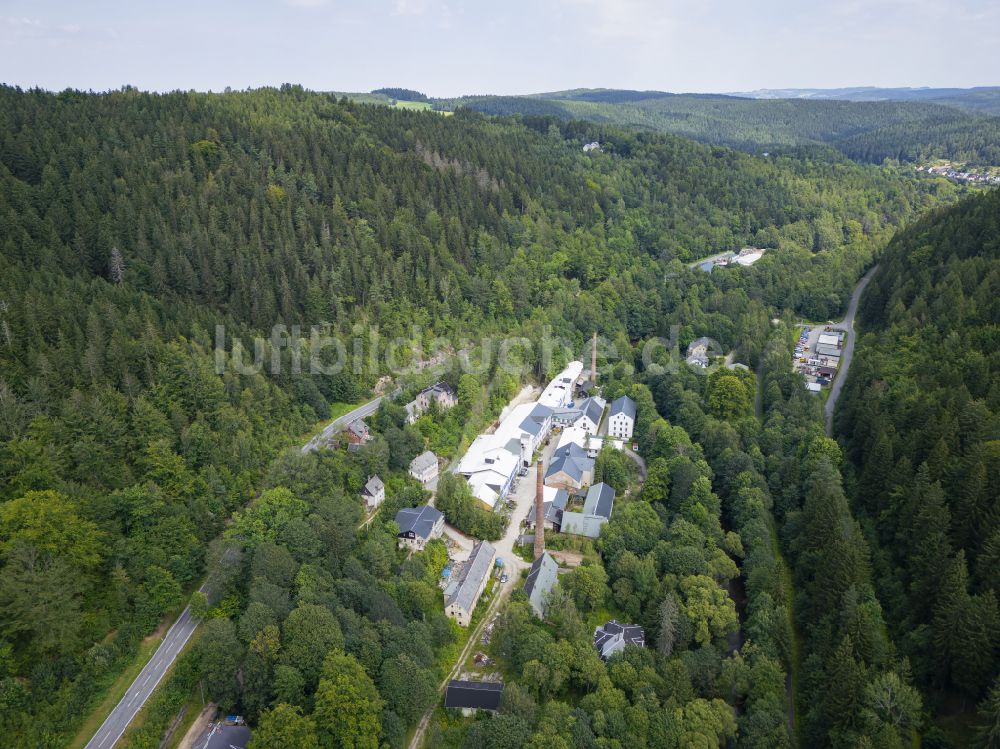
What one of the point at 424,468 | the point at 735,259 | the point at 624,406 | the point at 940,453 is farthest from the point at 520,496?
the point at 735,259

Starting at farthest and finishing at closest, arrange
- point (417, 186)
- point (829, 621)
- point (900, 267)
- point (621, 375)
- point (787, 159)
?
point (787, 159)
point (417, 186)
point (900, 267)
point (621, 375)
point (829, 621)

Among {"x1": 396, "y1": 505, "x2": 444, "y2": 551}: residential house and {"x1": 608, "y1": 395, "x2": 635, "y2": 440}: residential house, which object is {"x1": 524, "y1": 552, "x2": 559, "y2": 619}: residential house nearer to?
{"x1": 396, "y1": 505, "x2": 444, "y2": 551}: residential house

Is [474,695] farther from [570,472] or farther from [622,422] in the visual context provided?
[622,422]

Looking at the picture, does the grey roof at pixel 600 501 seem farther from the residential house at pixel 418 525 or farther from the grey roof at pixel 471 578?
the residential house at pixel 418 525

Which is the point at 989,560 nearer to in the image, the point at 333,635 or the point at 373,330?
the point at 333,635

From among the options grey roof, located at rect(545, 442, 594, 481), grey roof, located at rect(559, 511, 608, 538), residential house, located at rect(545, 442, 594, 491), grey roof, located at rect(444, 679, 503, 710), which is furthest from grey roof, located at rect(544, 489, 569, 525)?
grey roof, located at rect(444, 679, 503, 710)

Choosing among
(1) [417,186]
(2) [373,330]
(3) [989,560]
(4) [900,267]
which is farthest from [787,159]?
(3) [989,560]
